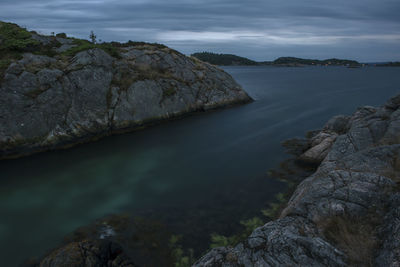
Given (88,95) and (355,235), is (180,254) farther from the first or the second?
(88,95)

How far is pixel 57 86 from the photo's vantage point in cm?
2648

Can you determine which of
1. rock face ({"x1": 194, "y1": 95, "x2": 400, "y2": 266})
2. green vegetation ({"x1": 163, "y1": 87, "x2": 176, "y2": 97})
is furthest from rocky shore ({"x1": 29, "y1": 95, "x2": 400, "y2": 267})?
green vegetation ({"x1": 163, "y1": 87, "x2": 176, "y2": 97})

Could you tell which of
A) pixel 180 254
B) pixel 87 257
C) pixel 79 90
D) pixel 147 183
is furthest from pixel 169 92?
pixel 87 257

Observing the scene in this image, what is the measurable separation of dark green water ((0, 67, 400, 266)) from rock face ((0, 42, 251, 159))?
2200mm

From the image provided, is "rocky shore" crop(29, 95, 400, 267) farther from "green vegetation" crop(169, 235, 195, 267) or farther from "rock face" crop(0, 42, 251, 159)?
"rock face" crop(0, 42, 251, 159)

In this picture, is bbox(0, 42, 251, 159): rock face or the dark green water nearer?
the dark green water

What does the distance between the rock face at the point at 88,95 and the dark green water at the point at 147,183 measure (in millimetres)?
2200

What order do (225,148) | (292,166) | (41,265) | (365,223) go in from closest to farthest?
(365,223) < (41,265) < (292,166) < (225,148)

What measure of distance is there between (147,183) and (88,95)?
51.3 feet

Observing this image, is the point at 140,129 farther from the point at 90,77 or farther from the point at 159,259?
the point at 159,259

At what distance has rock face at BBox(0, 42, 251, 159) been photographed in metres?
23.6

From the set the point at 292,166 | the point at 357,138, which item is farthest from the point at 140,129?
the point at 357,138

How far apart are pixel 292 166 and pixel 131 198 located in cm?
1315

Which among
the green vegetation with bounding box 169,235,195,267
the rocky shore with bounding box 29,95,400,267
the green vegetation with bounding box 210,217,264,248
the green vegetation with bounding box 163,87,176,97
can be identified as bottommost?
the green vegetation with bounding box 169,235,195,267
